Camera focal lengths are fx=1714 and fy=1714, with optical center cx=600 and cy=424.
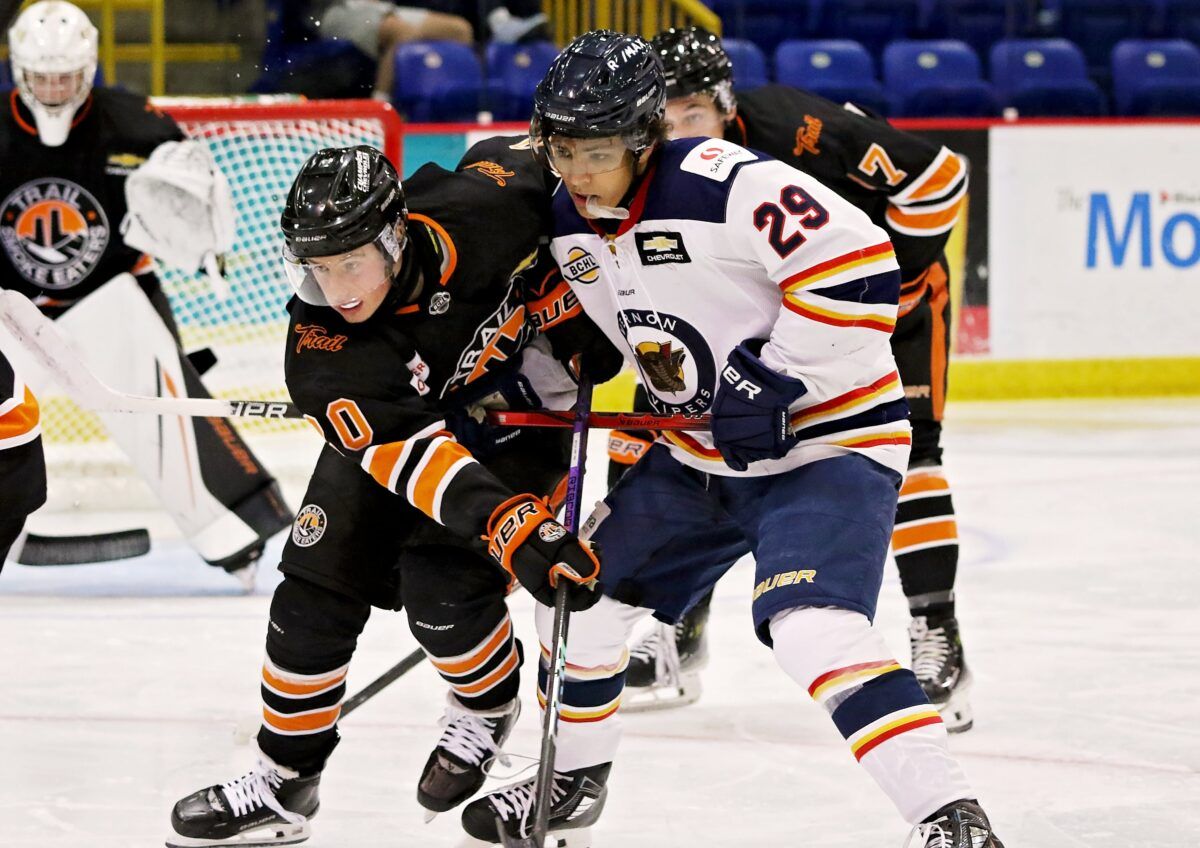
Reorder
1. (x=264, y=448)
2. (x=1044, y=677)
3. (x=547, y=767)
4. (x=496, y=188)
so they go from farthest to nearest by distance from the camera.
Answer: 1. (x=264, y=448)
2. (x=1044, y=677)
3. (x=496, y=188)
4. (x=547, y=767)

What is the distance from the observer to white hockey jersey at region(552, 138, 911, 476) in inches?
78.8

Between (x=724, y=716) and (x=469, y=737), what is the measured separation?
63cm

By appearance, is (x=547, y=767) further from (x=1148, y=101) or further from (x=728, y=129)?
(x=1148, y=101)

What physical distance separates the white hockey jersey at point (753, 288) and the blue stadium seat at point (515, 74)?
3960mm

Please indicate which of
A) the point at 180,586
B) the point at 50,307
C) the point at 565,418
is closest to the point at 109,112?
the point at 50,307

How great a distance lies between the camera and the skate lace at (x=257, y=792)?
7.48ft

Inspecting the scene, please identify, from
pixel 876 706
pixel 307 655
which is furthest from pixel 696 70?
pixel 876 706

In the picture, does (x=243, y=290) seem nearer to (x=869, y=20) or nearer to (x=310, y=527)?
(x=310, y=527)

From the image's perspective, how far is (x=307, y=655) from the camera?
224 centimetres

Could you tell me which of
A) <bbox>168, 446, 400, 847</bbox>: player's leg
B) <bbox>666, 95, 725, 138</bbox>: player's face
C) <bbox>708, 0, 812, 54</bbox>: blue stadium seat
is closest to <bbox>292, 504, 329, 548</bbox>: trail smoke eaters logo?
<bbox>168, 446, 400, 847</bbox>: player's leg

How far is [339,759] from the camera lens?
2617mm

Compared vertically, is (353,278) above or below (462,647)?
above

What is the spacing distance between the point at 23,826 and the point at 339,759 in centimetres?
48

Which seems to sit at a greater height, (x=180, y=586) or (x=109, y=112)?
(x=109, y=112)
